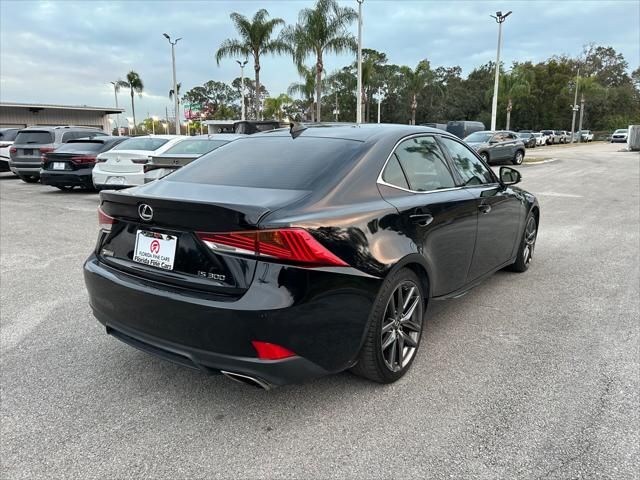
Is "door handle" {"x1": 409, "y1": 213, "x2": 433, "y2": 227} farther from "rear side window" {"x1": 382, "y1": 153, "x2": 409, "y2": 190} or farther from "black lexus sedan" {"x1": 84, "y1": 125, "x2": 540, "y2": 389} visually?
"rear side window" {"x1": 382, "y1": 153, "x2": 409, "y2": 190}

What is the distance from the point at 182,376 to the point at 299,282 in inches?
→ 51.0

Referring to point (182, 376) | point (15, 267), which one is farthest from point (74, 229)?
point (182, 376)

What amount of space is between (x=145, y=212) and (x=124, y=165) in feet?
28.2

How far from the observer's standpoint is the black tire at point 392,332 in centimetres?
276

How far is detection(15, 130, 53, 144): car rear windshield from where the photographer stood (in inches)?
567

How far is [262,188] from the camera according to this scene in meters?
2.80

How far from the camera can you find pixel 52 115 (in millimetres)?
38844

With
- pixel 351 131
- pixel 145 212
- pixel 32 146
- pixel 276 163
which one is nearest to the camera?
pixel 145 212

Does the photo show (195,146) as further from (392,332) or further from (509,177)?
(392,332)

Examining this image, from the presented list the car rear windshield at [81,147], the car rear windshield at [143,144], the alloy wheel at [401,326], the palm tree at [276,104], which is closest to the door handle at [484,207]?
the alloy wheel at [401,326]

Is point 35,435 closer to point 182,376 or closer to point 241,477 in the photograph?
point 182,376

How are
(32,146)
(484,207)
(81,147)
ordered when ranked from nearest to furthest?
(484,207) → (81,147) → (32,146)

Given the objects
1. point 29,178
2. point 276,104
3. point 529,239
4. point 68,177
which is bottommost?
point 29,178

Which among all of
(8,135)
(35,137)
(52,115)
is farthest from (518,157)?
(52,115)
